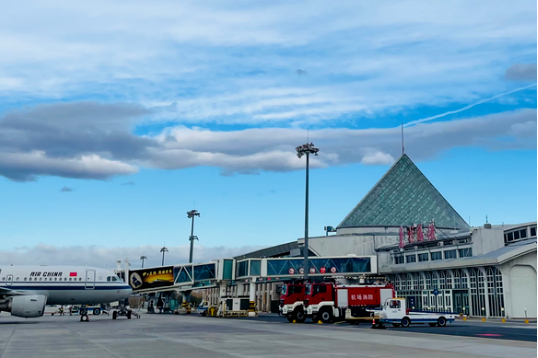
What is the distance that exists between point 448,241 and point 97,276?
50067 millimetres

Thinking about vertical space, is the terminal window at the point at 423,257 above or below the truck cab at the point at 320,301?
above

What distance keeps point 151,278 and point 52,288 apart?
33.1 meters

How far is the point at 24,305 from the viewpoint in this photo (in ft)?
160

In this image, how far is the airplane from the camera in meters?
49.4

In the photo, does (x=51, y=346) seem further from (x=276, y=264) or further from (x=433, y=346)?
(x=276, y=264)

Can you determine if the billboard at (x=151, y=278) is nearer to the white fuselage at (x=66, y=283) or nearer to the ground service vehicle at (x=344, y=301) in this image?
the white fuselage at (x=66, y=283)

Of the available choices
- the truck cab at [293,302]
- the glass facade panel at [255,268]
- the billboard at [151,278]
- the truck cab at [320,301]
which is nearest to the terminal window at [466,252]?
the glass facade panel at [255,268]

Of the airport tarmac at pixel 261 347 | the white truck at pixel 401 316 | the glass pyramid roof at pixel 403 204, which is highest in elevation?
the glass pyramid roof at pixel 403 204

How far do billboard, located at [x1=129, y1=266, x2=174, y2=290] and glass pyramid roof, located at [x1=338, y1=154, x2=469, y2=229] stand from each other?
60.4 meters

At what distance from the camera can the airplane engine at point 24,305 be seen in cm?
4869

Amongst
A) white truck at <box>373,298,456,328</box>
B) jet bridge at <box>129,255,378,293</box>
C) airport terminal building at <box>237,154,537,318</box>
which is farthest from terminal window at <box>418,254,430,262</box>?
white truck at <box>373,298,456,328</box>

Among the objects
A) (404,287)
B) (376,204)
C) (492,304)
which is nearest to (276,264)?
(404,287)

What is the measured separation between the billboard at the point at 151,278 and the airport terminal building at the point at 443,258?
33410mm

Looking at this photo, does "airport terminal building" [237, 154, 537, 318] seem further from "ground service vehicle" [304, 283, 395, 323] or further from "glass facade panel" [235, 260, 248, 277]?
"glass facade panel" [235, 260, 248, 277]
